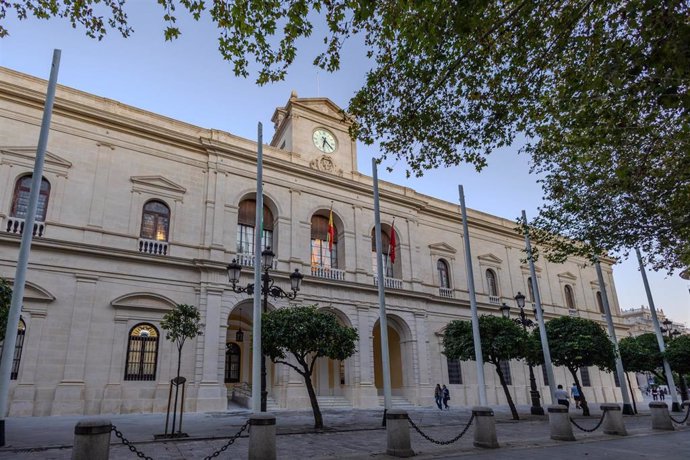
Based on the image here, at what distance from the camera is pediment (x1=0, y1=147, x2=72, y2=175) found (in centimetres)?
1773

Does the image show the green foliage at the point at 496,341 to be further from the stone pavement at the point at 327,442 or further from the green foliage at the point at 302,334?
the green foliage at the point at 302,334

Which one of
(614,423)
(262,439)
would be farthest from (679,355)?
(262,439)

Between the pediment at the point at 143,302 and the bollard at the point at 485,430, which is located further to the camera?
the pediment at the point at 143,302

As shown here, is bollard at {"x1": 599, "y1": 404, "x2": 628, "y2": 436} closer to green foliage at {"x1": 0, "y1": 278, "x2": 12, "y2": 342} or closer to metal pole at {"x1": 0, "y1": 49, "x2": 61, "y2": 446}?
metal pole at {"x1": 0, "y1": 49, "x2": 61, "y2": 446}

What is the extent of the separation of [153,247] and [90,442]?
48.4 ft

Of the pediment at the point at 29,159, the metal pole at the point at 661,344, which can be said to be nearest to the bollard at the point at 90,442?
the pediment at the point at 29,159

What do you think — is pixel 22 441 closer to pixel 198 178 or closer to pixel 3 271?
pixel 3 271

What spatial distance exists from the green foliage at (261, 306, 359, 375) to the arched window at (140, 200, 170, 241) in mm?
9096

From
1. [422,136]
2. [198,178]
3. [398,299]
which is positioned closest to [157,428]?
[422,136]

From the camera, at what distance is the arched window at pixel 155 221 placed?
66.5 ft

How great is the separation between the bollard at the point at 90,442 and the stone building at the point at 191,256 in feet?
39.8

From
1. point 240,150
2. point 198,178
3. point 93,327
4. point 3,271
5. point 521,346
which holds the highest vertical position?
point 240,150

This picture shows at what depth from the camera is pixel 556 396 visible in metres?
18.7

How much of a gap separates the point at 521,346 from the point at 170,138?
1839 centimetres
